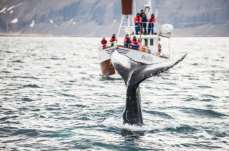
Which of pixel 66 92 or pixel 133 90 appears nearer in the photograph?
pixel 133 90

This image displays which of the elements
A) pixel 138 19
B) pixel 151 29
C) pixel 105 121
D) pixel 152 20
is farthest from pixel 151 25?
pixel 105 121

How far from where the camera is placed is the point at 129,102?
11789mm

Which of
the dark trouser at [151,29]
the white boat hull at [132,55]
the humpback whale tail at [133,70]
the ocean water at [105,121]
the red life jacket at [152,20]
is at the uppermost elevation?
the red life jacket at [152,20]

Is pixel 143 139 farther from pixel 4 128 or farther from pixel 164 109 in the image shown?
pixel 164 109

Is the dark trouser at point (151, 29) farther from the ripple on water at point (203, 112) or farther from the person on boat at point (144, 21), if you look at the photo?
the ripple on water at point (203, 112)

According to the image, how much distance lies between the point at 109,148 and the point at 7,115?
5807 millimetres

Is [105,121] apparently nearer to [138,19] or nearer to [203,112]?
[203,112]

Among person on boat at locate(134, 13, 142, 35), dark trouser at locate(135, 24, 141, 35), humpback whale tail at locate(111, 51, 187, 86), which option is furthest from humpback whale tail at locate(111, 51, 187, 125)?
dark trouser at locate(135, 24, 141, 35)

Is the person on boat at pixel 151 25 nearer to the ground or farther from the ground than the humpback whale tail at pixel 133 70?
farther from the ground

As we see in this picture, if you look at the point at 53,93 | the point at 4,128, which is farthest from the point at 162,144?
the point at 53,93

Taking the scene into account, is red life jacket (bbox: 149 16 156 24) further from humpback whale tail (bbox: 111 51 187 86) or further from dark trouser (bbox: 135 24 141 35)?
humpback whale tail (bbox: 111 51 187 86)

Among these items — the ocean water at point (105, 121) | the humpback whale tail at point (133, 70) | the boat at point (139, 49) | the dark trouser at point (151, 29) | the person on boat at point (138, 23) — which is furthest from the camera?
the dark trouser at point (151, 29)

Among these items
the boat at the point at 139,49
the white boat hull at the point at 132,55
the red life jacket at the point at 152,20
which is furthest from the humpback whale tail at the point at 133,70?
the red life jacket at the point at 152,20

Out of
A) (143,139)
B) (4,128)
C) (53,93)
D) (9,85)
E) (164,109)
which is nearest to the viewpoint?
(143,139)
